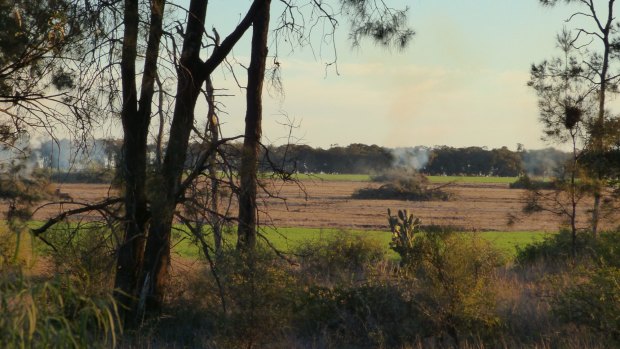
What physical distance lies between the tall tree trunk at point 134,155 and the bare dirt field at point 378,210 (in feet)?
34.5

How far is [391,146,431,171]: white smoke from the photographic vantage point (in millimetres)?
87812

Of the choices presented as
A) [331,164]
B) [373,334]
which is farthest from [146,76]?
[331,164]

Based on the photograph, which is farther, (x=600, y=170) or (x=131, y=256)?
(x=600, y=170)

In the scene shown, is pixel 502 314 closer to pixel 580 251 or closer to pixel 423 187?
pixel 580 251

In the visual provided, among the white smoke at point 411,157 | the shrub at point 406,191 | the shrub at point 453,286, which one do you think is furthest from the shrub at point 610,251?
the white smoke at point 411,157

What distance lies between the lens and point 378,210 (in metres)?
56.4

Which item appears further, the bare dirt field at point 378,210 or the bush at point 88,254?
the bare dirt field at point 378,210

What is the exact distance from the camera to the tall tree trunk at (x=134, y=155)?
1069 cm

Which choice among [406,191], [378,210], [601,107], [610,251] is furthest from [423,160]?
[610,251]

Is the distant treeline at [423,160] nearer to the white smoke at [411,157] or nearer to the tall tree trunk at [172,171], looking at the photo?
the white smoke at [411,157]

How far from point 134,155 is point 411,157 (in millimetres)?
81706

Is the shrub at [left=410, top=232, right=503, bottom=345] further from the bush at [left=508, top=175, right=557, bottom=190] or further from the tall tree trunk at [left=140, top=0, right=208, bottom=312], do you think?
the bush at [left=508, top=175, right=557, bottom=190]

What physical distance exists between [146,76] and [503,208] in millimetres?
52363

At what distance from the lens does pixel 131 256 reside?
11.6 metres
